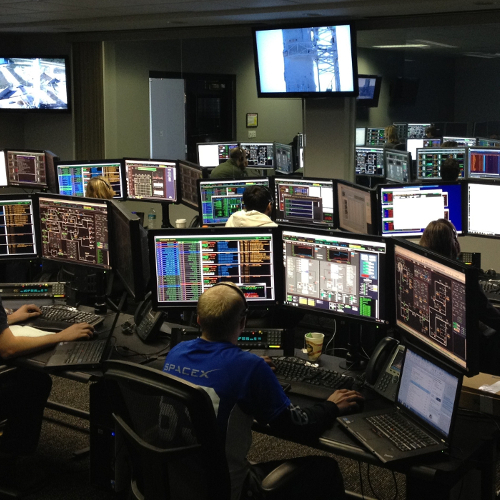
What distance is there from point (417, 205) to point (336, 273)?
1.79m

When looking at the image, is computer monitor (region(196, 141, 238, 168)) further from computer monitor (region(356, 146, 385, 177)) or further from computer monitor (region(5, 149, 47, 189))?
computer monitor (region(5, 149, 47, 189))

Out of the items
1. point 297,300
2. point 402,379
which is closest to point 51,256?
point 297,300

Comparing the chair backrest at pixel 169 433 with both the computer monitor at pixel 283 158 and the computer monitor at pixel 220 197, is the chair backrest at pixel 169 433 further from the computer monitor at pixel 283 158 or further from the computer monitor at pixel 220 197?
the computer monitor at pixel 283 158

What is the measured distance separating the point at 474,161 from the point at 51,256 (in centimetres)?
455

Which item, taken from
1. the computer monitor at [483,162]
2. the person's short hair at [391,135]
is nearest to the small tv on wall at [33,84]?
the person's short hair at [391,135]

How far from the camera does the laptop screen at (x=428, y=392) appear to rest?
212 centimetres

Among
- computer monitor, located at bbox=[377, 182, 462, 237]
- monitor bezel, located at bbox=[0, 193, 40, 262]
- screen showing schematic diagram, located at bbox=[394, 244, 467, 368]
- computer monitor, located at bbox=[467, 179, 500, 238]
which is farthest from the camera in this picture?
computer monitor, located at bbox=[377, 182, 462, 237]

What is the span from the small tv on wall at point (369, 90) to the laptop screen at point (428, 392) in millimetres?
9298

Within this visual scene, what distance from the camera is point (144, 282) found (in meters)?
3.04

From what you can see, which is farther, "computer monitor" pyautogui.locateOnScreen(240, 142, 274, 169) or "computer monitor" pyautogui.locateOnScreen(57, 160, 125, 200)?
"computer monitor" pyautogui.locateOnScreen(240, 142, 274, 169)

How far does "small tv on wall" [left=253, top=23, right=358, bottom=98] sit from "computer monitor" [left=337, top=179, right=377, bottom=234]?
1.82 meters

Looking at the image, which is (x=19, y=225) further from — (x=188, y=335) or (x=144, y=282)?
(x=188, y=335)

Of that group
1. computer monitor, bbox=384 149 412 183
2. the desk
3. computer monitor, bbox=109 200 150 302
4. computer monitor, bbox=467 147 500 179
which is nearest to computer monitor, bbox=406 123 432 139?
computer monitor, bbox=384 149 412 183

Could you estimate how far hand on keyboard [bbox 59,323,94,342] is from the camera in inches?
120
